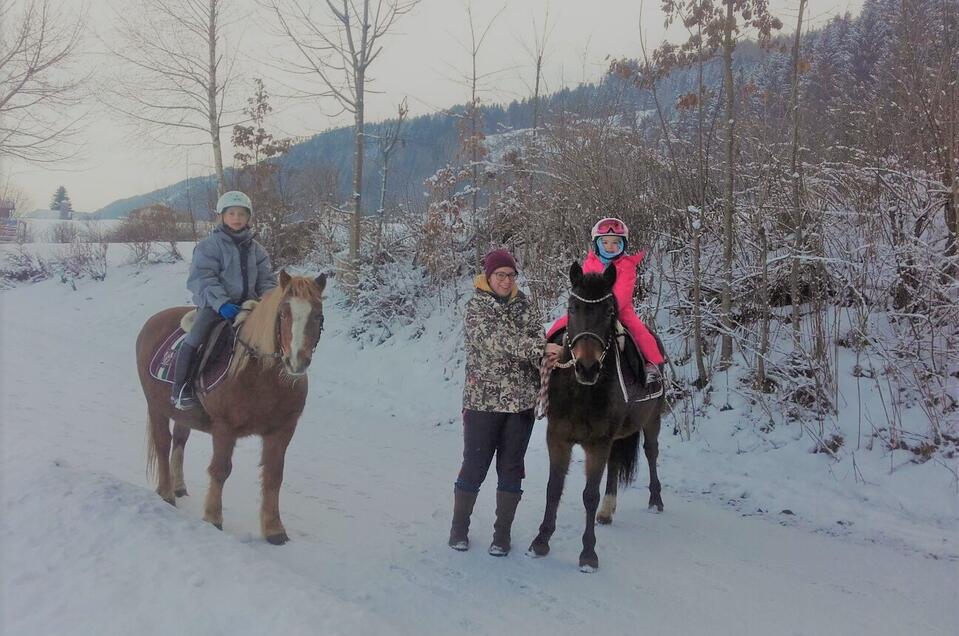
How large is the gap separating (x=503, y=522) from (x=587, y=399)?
3.42 feet

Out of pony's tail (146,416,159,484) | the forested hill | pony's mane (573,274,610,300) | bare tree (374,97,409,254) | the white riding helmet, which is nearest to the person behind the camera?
pony's mane (573,274,610,300)

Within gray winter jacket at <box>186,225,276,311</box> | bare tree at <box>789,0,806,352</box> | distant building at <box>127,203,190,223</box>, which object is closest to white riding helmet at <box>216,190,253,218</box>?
gray winter jacket at <box>186,225,276,311</box>

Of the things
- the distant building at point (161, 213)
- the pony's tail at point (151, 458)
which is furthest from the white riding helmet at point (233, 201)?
the distant building at point (161, 213)

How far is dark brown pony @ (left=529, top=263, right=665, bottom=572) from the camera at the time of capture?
12.1 feet

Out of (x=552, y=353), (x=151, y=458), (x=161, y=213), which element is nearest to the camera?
(x=552, y=353)

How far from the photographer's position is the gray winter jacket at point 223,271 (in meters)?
4.21

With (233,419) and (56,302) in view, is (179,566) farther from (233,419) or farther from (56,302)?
(56,302)

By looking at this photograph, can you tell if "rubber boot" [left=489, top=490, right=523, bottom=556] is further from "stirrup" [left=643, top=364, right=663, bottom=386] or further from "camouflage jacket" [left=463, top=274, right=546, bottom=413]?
"stirrup" [left=643, top=364, right=663, bottom=386]

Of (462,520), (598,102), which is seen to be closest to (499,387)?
(462,520)

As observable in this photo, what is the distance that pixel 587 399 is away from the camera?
13.1 feet

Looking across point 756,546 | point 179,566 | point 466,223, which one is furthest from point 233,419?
point 466,223

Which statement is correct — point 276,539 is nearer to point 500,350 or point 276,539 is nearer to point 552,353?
point 500,350

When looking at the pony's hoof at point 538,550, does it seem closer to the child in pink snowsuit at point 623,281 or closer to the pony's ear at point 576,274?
the child in pink snowsuit at point 623,281

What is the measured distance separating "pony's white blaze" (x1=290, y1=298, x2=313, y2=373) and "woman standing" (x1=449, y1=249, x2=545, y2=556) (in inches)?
43.3
